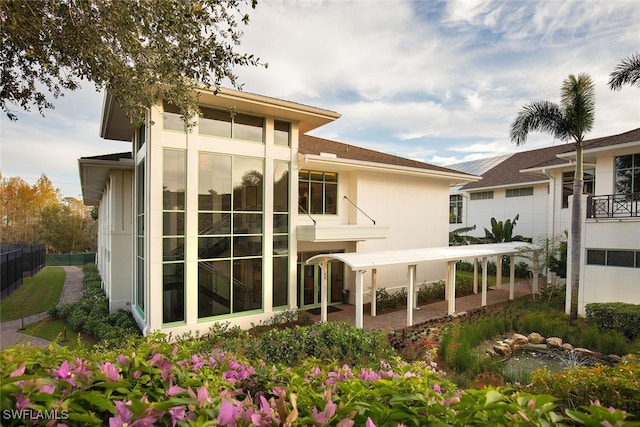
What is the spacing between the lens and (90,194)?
2320 centimetres

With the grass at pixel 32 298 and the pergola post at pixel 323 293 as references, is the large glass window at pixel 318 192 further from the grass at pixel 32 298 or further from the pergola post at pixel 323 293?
the grass at pixel 32 298

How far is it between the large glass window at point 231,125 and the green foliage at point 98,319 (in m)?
7.50

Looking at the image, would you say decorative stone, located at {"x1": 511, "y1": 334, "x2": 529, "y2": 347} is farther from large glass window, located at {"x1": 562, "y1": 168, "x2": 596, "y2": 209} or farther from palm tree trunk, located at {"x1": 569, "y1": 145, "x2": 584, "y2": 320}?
large glass window, located at {"x1": 562, "y1": 168, "x2": 596, "y2": 209}

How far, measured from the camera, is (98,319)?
1270 centimetres

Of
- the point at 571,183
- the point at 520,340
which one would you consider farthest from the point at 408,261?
the point at 571,183

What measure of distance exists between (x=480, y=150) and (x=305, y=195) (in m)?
38.4

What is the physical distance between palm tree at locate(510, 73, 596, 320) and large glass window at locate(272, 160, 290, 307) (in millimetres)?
10774

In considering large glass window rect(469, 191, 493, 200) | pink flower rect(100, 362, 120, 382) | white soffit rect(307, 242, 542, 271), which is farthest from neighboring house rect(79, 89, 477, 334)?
large glass window rect(469, 191, 493, 200)

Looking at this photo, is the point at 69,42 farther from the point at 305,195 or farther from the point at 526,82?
the point at 526,82

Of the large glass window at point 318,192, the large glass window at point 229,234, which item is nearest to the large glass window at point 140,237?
the large glass window at point 229,234

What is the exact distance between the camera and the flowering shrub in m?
1.61

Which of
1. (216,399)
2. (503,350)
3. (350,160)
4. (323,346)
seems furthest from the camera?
(350,160)

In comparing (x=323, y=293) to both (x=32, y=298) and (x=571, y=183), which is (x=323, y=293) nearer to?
(x=571, y=183)

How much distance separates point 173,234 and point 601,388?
11.0 m
